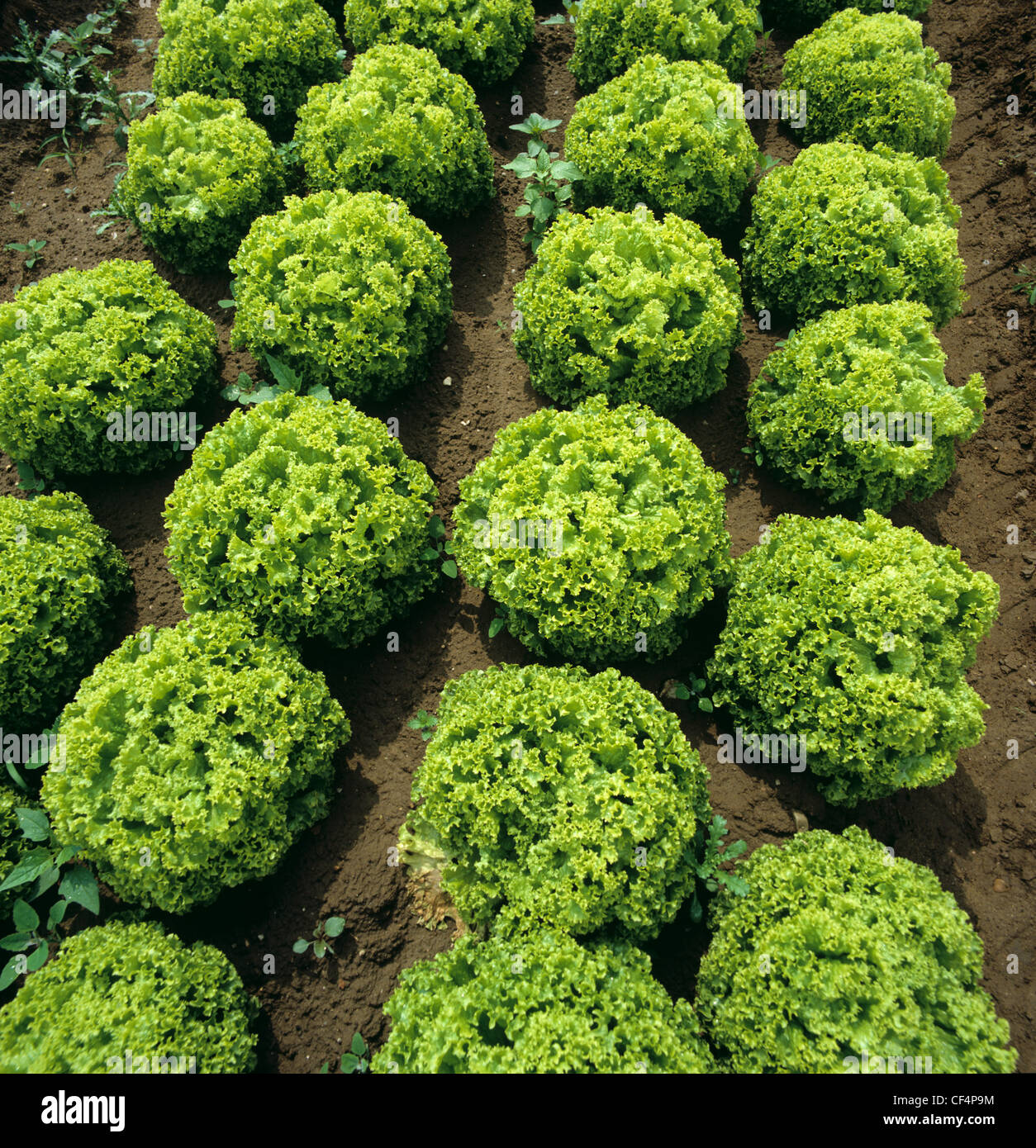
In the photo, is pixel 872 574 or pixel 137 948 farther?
pixel 872 574

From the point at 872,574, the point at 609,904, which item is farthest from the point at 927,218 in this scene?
the point at 609,904

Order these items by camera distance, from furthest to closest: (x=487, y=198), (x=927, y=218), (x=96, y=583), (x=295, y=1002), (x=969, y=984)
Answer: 1. (x=487, y=198)
2. (x=927, y=218)
3. (x=96, y=583)
4. (x=295, y=1002)
5. (x=969, y=984)

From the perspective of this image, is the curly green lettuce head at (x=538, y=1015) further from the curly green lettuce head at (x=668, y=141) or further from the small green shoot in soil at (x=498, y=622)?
the curly green lettuce head at (x=668, y=141)

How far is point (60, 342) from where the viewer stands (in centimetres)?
782

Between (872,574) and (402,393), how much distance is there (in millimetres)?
5430

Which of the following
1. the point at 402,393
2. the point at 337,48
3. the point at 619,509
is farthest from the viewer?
the point at 337,48

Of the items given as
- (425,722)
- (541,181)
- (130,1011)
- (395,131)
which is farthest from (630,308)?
(130,1011)

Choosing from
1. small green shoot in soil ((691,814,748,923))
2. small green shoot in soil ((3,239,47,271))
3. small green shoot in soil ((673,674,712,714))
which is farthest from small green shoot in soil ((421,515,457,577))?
small green shoot in soil ((3,239,47,271))

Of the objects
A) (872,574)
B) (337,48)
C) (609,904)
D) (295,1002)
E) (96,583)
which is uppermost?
(337,48)

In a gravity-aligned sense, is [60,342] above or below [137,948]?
above

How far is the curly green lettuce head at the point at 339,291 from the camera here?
26.0ft

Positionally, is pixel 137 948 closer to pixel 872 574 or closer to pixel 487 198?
pixel 872 574

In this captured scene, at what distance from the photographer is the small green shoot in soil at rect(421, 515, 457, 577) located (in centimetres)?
766

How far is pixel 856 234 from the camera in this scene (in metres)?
8.20
